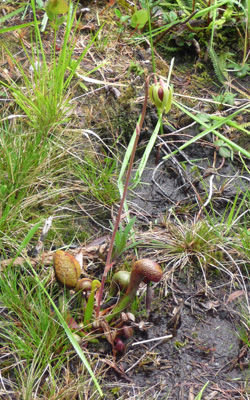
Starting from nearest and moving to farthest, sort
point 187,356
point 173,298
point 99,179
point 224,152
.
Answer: point 187,356 < point 173,298 < point 99,179 < point 224,152

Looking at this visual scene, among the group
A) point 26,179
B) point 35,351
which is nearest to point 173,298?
point 35,351

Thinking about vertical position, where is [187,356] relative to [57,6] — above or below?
below

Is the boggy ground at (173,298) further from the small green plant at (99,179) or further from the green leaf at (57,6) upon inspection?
the green leaf at (57,6)

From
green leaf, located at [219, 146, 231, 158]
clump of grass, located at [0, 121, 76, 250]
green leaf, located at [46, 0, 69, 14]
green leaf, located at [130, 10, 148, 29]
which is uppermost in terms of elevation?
green leaf, located at [46, 0, 69, 14]

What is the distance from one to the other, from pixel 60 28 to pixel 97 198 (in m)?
1.40

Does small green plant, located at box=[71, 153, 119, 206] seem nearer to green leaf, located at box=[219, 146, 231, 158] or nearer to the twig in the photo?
green leaf, located at box=[219, 146, 231, 158]

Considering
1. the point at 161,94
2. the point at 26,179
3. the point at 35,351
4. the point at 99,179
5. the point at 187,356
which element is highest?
the point at 161,94

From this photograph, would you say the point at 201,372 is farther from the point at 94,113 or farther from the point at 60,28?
the point at 60,28

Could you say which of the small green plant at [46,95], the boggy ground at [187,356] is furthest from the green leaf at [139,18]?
the boggy ground at [187,356]

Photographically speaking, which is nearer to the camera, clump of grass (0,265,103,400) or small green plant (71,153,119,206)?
clump of grass (0,265,103,400)

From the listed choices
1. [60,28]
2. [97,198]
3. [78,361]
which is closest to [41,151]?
[97,198]

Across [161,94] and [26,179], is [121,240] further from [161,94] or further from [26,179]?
[161,94]

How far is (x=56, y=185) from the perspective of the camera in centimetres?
207

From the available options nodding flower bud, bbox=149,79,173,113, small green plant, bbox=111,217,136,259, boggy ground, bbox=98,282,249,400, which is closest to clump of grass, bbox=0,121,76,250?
small green plant, bbox=111,217,136,259
